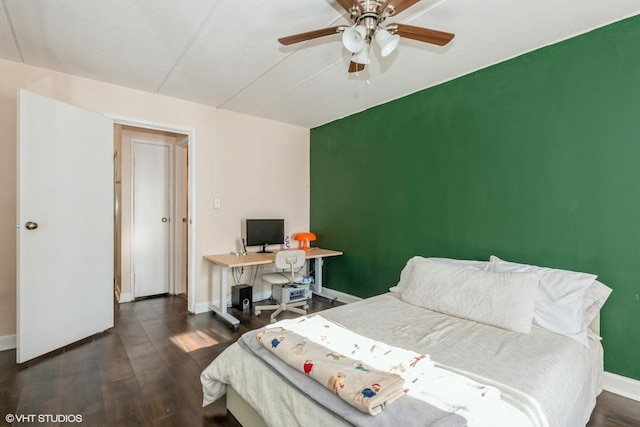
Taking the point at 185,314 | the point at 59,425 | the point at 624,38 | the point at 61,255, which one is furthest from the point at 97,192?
the point at 624,38

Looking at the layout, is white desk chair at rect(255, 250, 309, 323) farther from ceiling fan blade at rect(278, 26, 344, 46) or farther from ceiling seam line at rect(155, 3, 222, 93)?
ceiling fan blade at rect(278, 26, 344, 46)

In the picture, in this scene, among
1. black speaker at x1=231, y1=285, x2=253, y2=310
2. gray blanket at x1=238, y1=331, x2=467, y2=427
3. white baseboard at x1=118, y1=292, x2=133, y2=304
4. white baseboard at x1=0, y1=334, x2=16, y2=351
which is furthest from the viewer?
white baseboard at x1=118, y1=292, x2=133, y2=304

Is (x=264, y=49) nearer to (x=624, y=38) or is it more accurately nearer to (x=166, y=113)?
(x=166, y=113)

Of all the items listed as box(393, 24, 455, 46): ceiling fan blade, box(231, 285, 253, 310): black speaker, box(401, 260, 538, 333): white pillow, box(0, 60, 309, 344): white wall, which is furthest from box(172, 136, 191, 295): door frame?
box(393, 24, 455, 46): ceiling fan blade

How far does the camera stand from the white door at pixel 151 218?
13.7 ft

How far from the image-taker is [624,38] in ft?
6.63

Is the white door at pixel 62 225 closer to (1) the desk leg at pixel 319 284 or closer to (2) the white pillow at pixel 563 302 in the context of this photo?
(1) the desk leg at pixel 319 284

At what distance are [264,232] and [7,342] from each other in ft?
8.17

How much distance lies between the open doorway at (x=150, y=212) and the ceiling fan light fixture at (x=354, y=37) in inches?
116

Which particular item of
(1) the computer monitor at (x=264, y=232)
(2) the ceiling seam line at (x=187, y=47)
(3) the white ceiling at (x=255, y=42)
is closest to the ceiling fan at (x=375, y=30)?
(3) the white ceiling at (x=255, y=42)

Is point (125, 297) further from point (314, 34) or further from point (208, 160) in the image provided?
point (314, 34)

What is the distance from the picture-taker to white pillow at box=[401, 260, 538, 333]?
1930 mm

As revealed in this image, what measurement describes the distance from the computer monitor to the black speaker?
0.53 metres

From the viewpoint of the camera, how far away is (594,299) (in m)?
1.97
